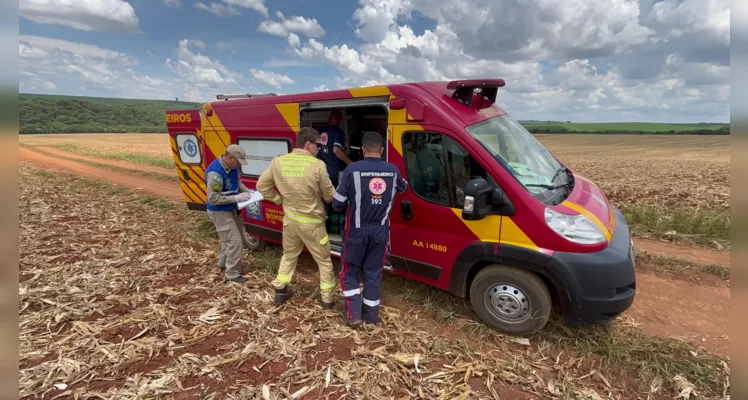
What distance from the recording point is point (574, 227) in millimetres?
3613

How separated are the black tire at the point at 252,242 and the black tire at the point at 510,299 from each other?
150 inches

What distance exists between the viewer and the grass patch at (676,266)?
215 inches

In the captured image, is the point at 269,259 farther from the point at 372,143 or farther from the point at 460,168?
the point at 460,168

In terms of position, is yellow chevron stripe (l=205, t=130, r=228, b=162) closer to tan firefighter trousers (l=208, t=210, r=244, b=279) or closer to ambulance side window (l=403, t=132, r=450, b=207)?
tan firefighter trousers (l=208, t=210, r=244, b=279)

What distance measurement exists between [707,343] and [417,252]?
10.3 feet

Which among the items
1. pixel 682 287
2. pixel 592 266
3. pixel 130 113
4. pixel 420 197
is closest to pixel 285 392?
pixel 420 197

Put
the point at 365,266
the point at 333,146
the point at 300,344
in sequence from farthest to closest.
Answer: the point at 333,146, the point at 365,266, the point at 300,344

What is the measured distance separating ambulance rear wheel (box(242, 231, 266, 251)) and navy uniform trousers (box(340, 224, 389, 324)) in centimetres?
272

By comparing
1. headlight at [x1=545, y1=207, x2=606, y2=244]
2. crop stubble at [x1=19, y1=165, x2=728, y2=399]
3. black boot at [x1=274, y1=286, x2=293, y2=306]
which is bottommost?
crop stubble at [x1=19, y1=165, x2=728, y2=399]

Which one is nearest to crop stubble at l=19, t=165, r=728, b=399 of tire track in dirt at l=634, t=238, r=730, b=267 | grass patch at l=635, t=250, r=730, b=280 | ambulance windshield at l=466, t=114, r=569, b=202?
ambulance windshield at l=466, t=114, r=569, b=202

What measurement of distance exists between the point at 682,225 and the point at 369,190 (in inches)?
259

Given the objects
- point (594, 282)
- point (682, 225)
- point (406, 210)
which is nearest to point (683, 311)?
point (594, 282)

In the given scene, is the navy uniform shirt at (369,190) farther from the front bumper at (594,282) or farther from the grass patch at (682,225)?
the grass patch at (682,225)

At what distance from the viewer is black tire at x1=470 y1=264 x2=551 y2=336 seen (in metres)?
3.77
